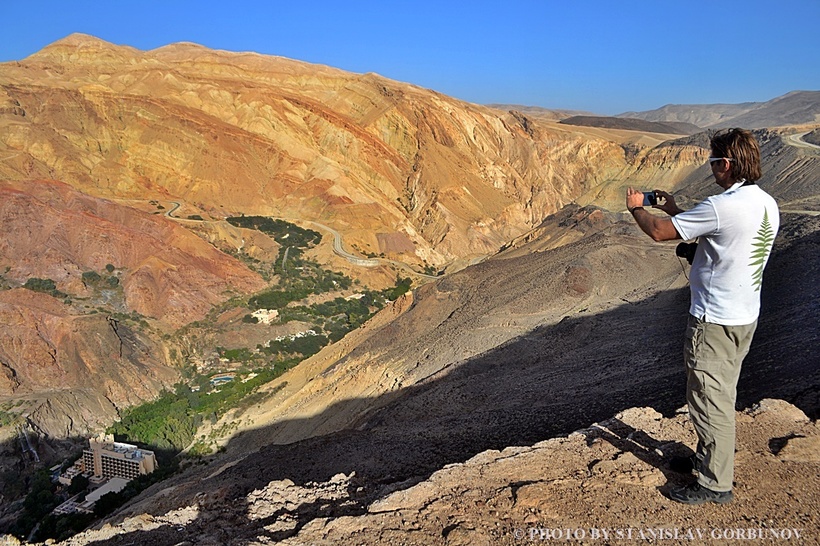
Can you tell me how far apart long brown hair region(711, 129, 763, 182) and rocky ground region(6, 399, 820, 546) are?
2086 millimetres

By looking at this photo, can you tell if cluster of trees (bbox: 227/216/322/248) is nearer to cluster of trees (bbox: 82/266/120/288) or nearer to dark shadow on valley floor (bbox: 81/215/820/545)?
cluster of trees (bbox: 82/266/120/288)

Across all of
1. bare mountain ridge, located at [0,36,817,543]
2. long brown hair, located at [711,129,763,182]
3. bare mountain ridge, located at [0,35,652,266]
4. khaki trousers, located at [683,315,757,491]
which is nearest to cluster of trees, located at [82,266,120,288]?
bare mountain ridge, located at [0,36,817,543]

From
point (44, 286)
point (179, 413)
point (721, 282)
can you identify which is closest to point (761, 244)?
point (721, 282)

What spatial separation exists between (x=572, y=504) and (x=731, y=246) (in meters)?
2.01

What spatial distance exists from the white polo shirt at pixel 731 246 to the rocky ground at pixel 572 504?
49.9 inches

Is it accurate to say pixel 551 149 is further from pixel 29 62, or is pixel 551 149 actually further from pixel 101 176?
pixel 29 62

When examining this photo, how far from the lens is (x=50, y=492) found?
59.4 ft

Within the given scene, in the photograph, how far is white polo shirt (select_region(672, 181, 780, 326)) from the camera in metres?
3.39

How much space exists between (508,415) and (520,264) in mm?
17744

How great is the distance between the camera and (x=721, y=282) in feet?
11.6

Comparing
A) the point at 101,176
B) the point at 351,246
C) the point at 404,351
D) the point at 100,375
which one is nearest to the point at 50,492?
the point at 100,375

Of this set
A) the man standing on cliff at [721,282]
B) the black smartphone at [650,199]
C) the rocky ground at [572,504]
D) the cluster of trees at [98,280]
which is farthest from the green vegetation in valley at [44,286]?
the man standing on cliff at [721,282]

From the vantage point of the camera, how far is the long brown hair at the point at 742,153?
11.5 ft

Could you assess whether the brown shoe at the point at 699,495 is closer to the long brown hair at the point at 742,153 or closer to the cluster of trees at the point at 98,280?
the long brown hair at the point at 742,153
